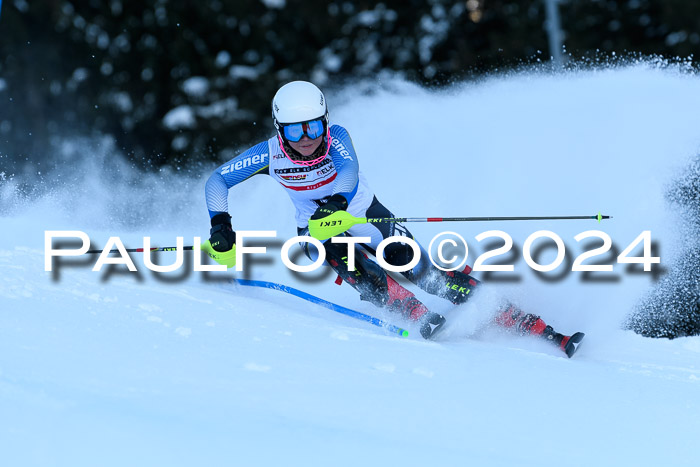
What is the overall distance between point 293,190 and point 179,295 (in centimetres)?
82

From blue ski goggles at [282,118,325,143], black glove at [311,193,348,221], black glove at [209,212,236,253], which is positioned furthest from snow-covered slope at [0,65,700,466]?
blue ski goggles at [282,118,325,143]

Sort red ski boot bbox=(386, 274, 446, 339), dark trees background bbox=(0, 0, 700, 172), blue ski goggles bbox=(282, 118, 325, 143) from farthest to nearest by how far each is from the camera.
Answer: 1. dark trees background bbox=(0, 0, 700, 172)
2. red ski boot bbox=(386, 274, 446, 339)
3. blue ski goggles bbox=(282, 118, 325, 143)

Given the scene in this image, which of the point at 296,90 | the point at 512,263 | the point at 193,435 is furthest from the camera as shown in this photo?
the point at 512,263

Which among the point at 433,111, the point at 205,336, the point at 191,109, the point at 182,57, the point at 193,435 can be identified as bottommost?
the point at 193,435

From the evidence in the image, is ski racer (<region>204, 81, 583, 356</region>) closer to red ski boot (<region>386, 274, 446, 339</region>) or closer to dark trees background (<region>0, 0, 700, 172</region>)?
red ski boot (<region>386, 274, 446, 339</region>)

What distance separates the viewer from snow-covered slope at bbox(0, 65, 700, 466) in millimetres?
2412

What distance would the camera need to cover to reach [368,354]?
3434 millimetres

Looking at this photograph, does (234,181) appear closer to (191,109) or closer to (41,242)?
(41,242)

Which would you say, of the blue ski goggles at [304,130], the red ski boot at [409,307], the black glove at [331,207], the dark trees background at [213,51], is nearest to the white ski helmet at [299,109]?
the blue ski goggles at [304,130]

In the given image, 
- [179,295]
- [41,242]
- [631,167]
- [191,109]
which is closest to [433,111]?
[631,167]

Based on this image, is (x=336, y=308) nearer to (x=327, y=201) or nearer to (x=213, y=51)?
(x=327, y=201)

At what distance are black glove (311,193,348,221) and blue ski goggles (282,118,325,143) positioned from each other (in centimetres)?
33

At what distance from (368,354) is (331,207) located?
80 cm

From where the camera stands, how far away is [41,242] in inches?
209
